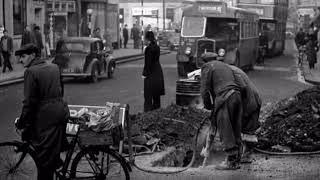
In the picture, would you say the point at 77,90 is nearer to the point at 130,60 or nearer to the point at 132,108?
the point at 132,108

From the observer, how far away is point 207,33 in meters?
25.6

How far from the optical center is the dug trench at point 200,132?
29.6ft

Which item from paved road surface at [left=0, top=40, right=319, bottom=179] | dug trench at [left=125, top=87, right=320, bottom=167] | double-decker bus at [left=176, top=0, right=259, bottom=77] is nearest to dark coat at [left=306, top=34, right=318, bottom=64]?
paved road surface at [left=0, top=40, right=319, bottom=179]

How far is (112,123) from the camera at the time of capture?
6922mm

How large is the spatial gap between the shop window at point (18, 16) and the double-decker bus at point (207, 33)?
970cm

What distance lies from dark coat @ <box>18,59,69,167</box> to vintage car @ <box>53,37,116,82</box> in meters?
16.1

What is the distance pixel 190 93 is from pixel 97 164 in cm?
568

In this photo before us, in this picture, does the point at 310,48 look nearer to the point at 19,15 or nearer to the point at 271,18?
the point at 271,18

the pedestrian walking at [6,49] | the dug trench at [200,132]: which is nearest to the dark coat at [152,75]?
the dug trench at [200,132]

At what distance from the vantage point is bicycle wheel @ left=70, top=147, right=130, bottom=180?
6.69 m

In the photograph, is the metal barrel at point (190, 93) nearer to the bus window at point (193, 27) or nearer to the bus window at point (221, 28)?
the bus window at point (193, 27)

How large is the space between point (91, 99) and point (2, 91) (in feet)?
12.5

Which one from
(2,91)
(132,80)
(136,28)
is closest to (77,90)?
(2,91)

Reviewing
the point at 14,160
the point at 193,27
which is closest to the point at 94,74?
the point at 193,27
